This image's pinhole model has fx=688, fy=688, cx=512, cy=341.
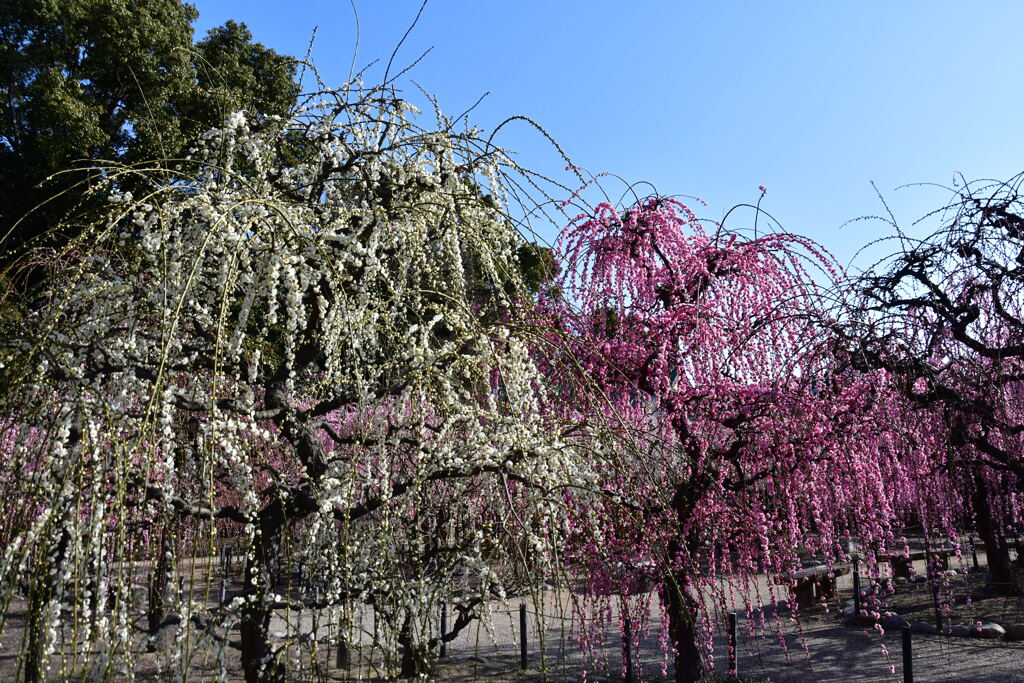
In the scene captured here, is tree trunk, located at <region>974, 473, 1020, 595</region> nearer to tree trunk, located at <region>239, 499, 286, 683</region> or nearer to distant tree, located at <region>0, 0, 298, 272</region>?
tree trunk, located at <region>239, 499, 286, 683</region>

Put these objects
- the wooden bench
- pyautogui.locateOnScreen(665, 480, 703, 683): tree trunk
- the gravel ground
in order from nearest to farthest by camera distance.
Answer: pyautogui.locateOnScreen(665, 480, 703, 683): tree trunk < the gravel ground < the wooden bench

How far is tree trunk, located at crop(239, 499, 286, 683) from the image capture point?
2.34 metres

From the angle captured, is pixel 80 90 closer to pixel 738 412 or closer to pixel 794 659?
pixel 738 412

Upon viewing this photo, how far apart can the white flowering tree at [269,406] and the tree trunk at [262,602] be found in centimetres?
1

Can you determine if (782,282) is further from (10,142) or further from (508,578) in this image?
(10,142)

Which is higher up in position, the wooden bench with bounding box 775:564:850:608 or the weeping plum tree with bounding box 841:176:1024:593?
the weeping plum tree with bounding box 841:176:1024:593

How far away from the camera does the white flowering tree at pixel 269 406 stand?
1.76 m

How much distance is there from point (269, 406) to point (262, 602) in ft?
2.58

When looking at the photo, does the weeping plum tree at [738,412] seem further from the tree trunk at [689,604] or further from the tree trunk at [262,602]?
the tree trunk at [262,602]

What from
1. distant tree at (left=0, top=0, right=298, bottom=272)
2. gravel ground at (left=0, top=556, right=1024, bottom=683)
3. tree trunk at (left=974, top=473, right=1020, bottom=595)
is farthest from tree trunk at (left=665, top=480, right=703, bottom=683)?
distant tree at (left=0, top=0, right=298, bottom=272)

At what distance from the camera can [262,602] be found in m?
2.37

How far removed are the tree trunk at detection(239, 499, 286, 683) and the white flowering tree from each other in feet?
0.04

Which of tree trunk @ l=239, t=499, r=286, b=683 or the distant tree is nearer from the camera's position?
tree trunk @ l=239, t=499, r=286, b=683

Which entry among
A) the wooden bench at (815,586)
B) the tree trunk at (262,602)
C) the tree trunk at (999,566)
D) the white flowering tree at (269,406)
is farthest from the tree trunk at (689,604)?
the wooden bench at (815,586)
